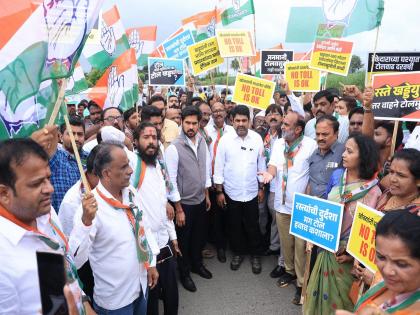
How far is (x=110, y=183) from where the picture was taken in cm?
221

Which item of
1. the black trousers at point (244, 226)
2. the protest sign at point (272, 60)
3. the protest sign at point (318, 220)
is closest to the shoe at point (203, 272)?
the black trousers at point (244, 226)

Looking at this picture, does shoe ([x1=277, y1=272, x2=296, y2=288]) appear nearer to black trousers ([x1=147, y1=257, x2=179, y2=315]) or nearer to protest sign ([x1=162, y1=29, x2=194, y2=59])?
black trousers ([x1=147, y1=257, x2=179, y2=315])

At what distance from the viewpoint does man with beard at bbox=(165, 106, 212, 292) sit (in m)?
3.77

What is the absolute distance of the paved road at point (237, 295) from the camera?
3.54 m

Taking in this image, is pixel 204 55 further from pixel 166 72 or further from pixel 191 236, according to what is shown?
pixel 191 236

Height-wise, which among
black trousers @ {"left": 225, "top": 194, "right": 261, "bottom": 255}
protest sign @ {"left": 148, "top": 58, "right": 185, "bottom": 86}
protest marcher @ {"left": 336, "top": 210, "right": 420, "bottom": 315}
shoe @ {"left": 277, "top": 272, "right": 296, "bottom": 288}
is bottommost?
shoe @ {"left": 277, "top": 272, "right": 296, "bottom": 288}

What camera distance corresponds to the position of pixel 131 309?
2297 millimetres

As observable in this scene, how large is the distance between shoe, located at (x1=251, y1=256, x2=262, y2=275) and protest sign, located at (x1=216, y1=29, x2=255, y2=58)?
3763 mm

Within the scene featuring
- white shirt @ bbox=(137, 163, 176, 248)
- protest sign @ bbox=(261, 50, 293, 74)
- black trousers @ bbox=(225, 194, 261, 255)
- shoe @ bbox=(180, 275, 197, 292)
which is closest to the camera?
white shirt @ bbox=(137, 163, 176, 248)

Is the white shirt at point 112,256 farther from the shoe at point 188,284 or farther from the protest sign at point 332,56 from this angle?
the protest sign at point 332,56

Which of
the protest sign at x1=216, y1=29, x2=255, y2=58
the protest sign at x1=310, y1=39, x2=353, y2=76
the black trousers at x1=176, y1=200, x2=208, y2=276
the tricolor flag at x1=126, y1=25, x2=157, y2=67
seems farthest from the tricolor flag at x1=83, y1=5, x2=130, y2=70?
the tricolor flag at x1=126, y1=25, x2=157, y2=67

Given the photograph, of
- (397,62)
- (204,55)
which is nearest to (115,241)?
(397,62)

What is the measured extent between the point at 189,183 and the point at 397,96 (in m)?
2.22

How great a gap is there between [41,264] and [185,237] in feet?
9.98
